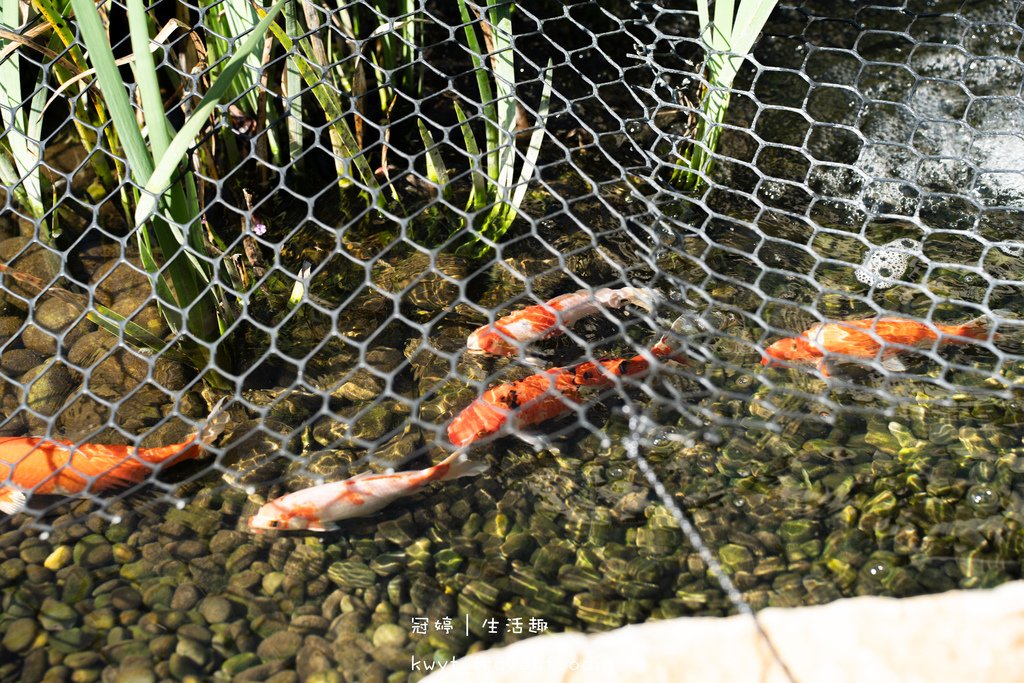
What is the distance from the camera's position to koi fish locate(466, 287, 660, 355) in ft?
8.25

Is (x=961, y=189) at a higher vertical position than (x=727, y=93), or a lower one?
lower

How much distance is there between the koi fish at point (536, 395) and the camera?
2346mm

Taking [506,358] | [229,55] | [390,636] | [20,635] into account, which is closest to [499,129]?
[506,358]

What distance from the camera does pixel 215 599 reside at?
2.19 meters

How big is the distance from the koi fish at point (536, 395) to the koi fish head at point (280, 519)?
409mm

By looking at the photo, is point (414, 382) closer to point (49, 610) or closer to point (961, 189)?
point (49, 610)

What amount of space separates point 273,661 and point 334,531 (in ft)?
1.10

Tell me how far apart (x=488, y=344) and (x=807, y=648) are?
113cm

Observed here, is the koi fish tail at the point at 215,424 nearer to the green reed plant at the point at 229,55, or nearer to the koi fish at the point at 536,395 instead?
the koi fish at the point at 536,395

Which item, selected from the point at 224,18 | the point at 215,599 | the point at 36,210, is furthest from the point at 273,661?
the point at 224,18

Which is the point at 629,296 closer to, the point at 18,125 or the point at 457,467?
the point at 457,467

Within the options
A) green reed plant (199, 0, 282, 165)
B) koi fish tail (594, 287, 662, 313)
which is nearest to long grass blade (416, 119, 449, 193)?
green reed plant (199, 0, 282, 165)

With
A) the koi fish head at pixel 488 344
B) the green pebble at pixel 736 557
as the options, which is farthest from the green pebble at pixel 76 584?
the green pebble at pixel 736 557

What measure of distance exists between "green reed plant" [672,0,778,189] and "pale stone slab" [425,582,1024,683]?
3.76ft
